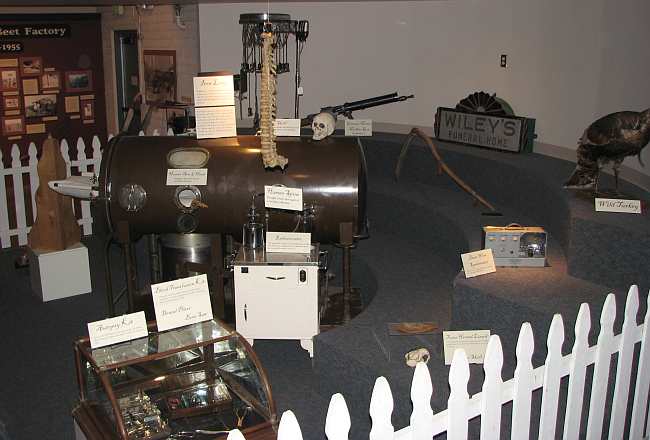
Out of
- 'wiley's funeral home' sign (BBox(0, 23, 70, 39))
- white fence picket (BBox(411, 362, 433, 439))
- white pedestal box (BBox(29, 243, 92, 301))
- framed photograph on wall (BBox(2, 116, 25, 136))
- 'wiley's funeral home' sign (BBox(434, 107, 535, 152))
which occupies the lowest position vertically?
white pedestal box (BBox(29, 243, 92, 301))

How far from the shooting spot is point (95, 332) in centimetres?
306

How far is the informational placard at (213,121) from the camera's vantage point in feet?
17.8

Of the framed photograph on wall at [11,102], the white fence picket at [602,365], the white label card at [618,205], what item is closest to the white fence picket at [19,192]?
the framed photograph on wall at [11,102]

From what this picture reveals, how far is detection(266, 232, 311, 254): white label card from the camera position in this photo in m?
4.90

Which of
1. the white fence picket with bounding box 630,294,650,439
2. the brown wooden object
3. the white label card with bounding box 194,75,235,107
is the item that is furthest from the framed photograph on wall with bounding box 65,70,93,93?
the white fence picket with bounding box 630,294,650,439

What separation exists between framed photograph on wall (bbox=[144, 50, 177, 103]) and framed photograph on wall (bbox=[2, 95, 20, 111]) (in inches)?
79.5

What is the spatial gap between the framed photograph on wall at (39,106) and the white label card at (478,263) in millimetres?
8877

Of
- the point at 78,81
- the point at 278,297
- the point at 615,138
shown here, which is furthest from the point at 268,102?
the point at 78,81

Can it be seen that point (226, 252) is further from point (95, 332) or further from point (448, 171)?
point (95, 332)

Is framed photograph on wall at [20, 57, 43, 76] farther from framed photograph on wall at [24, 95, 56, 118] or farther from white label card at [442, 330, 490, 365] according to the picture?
white label card at [442, 330, 490, 365]

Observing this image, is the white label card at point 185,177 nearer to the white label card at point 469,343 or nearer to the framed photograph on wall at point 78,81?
the white label card at point 469,343

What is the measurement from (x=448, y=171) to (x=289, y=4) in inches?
143

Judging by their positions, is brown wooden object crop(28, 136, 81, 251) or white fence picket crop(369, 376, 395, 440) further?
brown wooden object crop(28, 136, 81, 251)

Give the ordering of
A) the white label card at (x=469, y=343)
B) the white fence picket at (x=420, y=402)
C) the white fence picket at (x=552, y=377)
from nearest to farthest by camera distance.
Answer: the white fence picket at (x=420, y=402) → the white fence picket at (x=552, y=377) → the white label card at (x=469, y=343)
